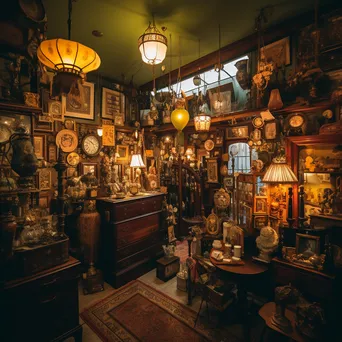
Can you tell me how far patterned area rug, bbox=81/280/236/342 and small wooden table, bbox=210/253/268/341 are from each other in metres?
0.31

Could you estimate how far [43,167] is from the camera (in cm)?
381

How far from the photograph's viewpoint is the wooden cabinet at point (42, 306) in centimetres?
184

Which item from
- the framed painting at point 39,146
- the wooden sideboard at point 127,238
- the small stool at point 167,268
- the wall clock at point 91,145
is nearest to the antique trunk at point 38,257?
the wooden sideboard at point 127,238

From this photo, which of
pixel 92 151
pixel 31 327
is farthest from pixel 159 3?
pixel 31 327

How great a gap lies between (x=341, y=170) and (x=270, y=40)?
2382 millimetres

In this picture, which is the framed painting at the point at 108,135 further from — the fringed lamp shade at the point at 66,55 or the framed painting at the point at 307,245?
the framed painting at the point at 307,245

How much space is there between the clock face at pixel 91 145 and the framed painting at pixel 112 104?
723 millimetres

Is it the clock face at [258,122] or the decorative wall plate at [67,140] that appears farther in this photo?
the decorative wall plate at [67,140]

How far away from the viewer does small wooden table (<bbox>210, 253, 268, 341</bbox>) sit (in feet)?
7.77

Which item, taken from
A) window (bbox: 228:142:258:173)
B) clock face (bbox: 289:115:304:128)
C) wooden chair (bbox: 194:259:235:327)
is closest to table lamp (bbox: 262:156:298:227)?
clock face (bbox: 289:115:304:128)

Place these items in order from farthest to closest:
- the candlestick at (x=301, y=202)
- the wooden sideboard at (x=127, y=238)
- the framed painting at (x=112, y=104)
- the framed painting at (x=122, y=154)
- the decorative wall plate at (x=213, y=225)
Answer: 1. the framed painting at (x=122, y=154)
2. the framed painting at (x=112, y=104)
3. the wooden sideboard at (x=127, y=238)
4. the decorative wall plate at (x=213, y=225)
5. the candlestick at (x=301, y=202)

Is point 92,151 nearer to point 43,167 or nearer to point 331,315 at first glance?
point 43,167

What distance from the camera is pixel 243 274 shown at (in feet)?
7.73

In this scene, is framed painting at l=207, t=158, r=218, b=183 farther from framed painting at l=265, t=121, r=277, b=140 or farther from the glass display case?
framed painting at l=265, t=121, r=277, b=140
